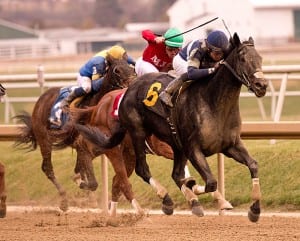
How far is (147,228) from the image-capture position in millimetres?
9633

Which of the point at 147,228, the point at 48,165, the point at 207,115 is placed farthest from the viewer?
the point at 48,165

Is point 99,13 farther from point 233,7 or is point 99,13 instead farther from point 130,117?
point 130,117

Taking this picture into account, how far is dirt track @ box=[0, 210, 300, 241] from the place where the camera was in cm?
880

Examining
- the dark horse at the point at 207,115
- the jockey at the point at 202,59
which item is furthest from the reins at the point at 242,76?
the jockey at the point at 202,59

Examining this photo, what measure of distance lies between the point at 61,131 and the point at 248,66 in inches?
139

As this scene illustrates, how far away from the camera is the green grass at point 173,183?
1091cm

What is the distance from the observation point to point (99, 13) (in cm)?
8944

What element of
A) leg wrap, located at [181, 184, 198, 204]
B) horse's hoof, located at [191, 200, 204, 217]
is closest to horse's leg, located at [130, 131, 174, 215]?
leg wrap, located at [181, 184, 198, 204]

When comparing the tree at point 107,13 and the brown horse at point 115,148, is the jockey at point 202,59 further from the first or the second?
the tree at point 107,13

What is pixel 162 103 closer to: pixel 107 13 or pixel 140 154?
pixel 140 154

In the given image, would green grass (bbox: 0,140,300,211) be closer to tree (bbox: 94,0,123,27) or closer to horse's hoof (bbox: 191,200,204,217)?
horse's hoof (bbox: 191,200,204,217)

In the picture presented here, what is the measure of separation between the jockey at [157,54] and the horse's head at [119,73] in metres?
0.12

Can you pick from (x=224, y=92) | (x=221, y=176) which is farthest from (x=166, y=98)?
(x=221, y=176)

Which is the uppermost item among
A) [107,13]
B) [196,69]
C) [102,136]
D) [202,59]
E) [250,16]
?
[107,13]
